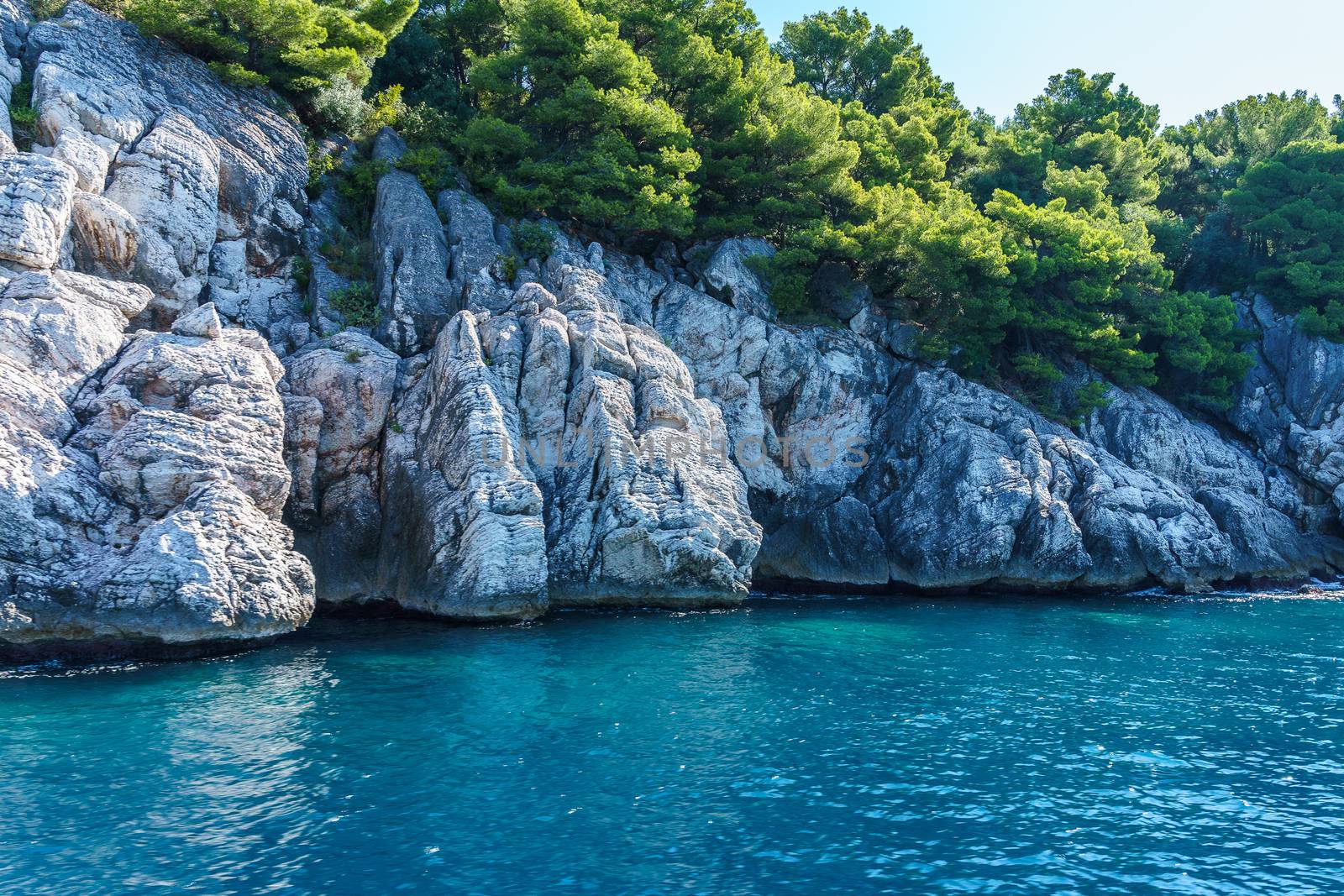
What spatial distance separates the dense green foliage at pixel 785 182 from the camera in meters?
38.7

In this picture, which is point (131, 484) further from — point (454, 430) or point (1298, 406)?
point (1298, 406)

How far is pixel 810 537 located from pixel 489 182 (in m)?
20.4

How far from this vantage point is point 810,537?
3597 cm

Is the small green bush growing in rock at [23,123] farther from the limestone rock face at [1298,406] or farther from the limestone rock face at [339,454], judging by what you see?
the limestone rock face at [1298,406]

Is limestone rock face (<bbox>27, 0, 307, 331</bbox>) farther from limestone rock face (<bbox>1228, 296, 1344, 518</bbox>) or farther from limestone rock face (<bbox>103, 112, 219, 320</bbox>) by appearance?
limestone rock face (<bbox>1228, 296, 1344, 518</bbox>)

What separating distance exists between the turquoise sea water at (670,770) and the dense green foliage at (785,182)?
67.6 ft

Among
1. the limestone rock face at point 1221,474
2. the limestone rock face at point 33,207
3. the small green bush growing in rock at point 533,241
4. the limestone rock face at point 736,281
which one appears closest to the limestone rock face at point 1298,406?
the limestone rock face at point 1221,474

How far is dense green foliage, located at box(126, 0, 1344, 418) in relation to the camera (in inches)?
1524

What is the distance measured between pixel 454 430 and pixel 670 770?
15029 mm

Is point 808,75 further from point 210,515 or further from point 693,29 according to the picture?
point 210,515

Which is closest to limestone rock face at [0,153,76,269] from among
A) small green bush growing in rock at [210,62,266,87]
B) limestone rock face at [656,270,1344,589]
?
small green bush growing in rock at [210,62,266,87]

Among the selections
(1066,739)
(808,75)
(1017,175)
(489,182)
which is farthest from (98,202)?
(1017,175)

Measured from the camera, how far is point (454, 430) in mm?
27219

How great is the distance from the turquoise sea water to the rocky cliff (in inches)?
112
